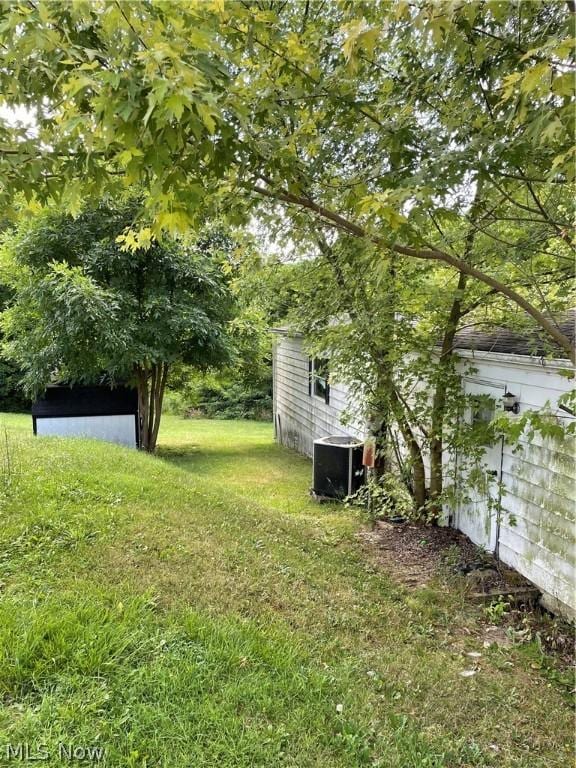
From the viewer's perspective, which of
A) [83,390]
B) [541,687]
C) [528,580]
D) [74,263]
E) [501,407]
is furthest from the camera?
[83,390]

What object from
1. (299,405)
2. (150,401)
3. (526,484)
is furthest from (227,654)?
(299,405)

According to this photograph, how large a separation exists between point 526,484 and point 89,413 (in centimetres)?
936

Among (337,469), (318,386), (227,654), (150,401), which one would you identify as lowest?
(337,469)

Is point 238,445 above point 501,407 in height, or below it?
below

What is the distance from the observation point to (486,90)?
285 centimetres

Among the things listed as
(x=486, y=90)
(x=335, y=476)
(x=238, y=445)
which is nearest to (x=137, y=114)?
(x=486, y=90)

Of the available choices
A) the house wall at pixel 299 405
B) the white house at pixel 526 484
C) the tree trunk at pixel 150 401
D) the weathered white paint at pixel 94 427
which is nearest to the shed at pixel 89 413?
the weathered white paint at pixel 94 427

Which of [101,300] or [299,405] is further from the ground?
[101,300]

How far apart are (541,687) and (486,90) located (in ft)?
11.8

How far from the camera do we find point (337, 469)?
23.9ft

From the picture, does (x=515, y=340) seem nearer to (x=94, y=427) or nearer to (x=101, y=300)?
(x=101, y=300)

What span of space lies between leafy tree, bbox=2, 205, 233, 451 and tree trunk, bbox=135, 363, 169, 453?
65 centimetres

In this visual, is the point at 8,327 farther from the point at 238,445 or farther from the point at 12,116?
the point at 12,116

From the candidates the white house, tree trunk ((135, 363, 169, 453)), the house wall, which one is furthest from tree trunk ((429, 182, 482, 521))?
tree trunk ((135, 363, 169, 453))
